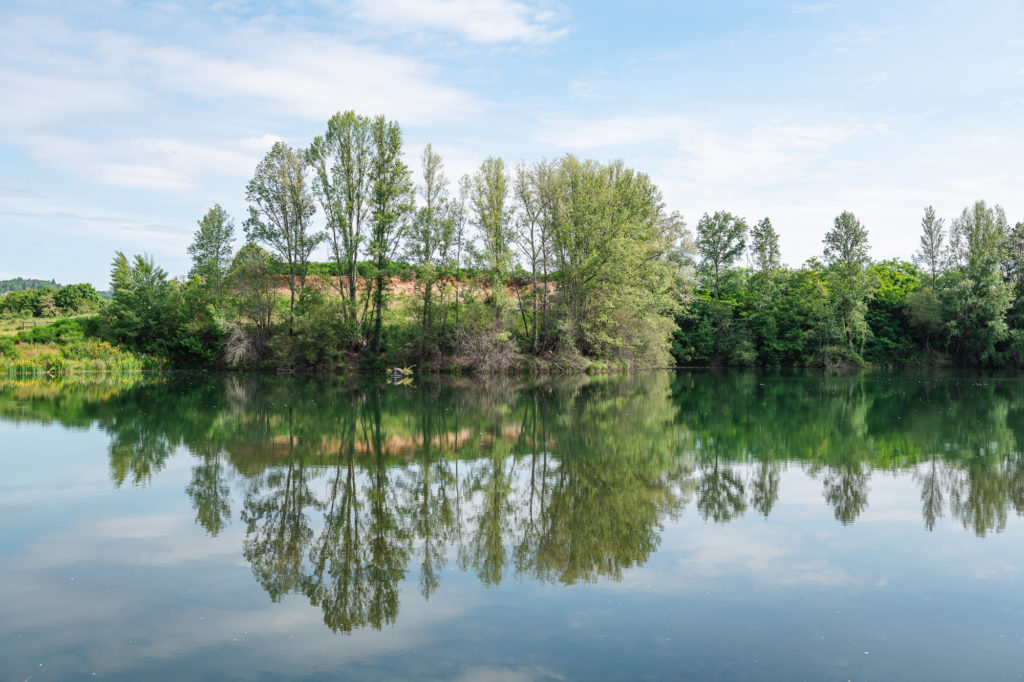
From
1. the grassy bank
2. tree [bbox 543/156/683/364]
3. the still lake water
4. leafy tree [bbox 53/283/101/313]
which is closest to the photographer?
the still lake water

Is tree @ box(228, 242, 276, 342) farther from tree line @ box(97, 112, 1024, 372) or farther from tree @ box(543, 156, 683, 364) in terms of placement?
tree @ box(543, 156, 683, 364)

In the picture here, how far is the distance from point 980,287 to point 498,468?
55.9 metres

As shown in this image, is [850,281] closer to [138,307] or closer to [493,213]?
[493,213]

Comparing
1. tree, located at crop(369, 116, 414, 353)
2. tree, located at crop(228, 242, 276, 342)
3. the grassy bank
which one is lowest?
Result: the grassy bank

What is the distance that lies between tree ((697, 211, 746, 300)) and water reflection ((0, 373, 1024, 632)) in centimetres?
4206

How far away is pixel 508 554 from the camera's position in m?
7.58

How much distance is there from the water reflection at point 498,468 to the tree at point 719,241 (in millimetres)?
42061

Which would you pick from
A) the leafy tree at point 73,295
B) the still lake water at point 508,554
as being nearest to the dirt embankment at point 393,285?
the still lake water at point 508,554

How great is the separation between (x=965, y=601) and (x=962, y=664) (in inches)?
59.8

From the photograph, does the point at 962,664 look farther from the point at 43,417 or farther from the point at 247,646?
the point at 43,417

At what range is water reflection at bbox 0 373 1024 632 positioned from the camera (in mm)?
7500

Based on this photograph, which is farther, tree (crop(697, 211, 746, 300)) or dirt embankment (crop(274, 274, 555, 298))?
tree (crop(697, 211, 746, 300))

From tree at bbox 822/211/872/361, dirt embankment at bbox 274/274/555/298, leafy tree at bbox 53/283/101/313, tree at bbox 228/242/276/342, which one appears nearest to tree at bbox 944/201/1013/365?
tree at bbox 822/211/872/361

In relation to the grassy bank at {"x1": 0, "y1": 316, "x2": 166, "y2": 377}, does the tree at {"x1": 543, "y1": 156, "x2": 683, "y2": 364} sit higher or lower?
higher
